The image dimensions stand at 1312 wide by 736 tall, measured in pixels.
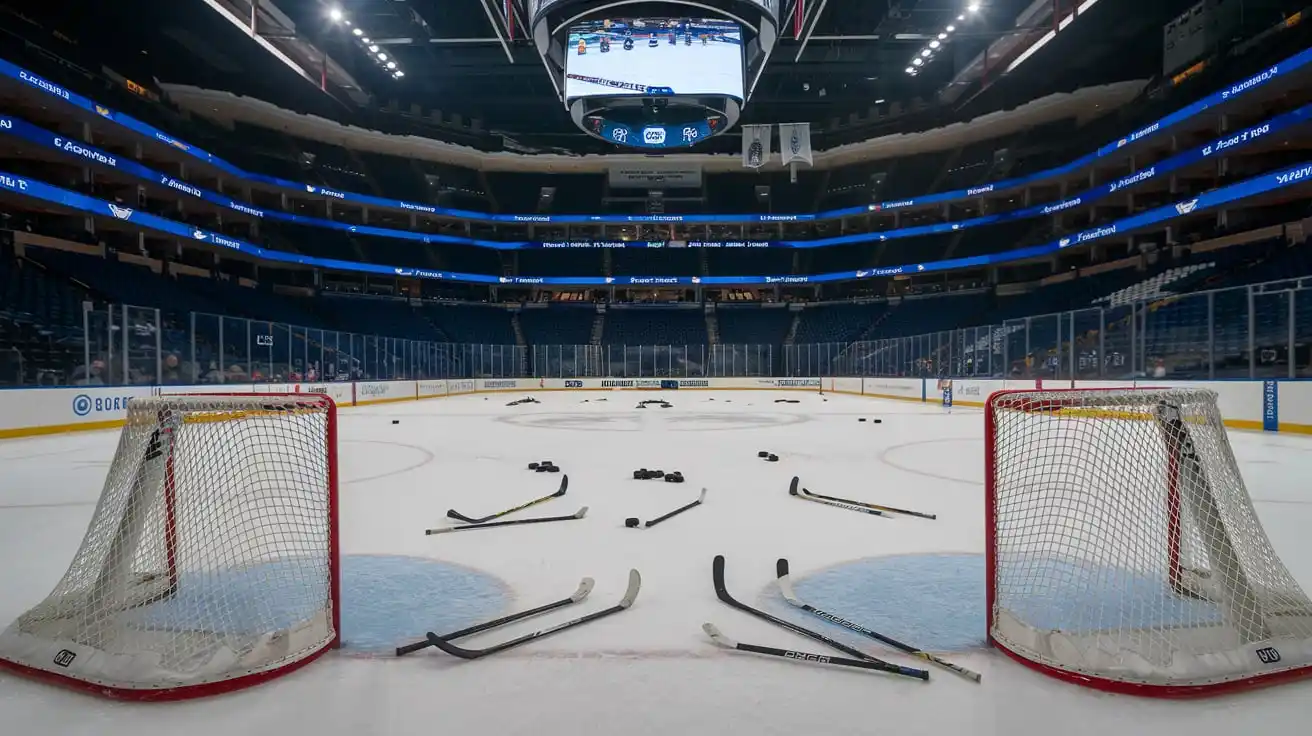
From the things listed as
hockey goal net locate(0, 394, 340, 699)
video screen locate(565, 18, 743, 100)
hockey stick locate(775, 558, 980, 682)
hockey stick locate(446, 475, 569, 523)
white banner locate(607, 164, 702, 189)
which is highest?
white banner locate(607, 164, 702, 189)

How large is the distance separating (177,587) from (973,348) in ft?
66.3

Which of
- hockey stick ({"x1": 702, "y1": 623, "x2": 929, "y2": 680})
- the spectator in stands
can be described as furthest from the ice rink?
the spectator in stands

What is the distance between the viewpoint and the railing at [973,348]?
1102cm

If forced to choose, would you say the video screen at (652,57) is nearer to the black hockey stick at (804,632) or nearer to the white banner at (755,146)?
the white banner at (755,146)

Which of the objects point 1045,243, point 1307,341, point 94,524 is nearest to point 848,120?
point 1045,243

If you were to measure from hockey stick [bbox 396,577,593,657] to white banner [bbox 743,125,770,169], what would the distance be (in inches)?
1193

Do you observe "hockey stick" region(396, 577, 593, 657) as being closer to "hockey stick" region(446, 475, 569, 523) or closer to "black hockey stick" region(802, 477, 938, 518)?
"hockey stick" region(446, 475, 569, 523)

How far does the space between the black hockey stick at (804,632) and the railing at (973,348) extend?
12.3 metres

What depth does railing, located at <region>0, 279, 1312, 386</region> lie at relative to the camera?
11.0 metres

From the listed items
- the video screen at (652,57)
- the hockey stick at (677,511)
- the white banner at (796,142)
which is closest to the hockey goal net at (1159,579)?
the hockey stick at (677,511)

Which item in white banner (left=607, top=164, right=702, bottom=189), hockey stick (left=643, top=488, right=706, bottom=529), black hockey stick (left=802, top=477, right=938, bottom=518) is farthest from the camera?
white banner (left=607, top=164, right=702, bottom=189)

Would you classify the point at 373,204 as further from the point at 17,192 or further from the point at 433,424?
the point at 433,424

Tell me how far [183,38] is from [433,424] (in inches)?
1023

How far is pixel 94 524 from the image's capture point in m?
2.54
